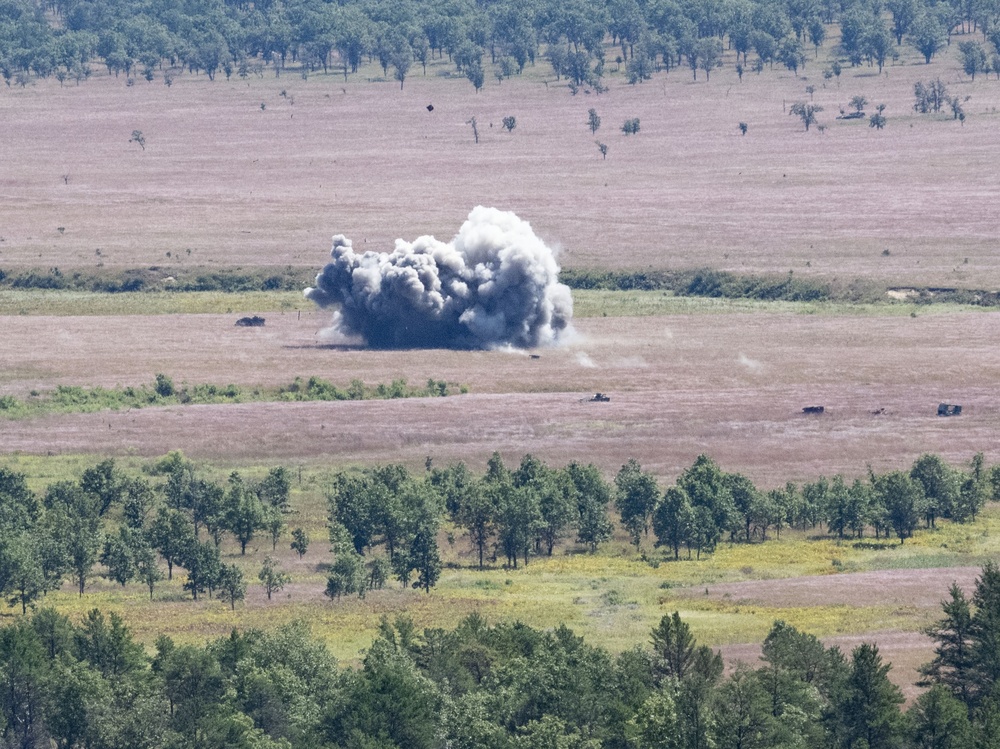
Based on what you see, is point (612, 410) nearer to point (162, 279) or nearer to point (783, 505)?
point (783, 505)

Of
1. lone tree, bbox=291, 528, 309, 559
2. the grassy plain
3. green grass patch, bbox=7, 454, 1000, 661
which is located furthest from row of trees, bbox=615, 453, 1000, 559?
lone tree, bbox=291, 528, 309, 559

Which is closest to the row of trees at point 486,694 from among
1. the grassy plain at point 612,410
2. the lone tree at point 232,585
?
the grassy plain at point 612,410

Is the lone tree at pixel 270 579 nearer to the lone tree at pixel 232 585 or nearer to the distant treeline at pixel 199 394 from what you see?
the lone tree at pixel 232 585

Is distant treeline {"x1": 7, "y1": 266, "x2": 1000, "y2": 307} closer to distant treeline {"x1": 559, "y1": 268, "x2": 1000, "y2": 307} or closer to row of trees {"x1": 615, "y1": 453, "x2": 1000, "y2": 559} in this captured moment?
distant treeline {"x1": 559, "y1": 268, "x2": 1000, "y2": 307}

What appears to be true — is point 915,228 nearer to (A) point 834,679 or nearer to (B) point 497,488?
(B) point 497,488

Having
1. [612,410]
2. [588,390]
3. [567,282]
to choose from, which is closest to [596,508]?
[612,410]
